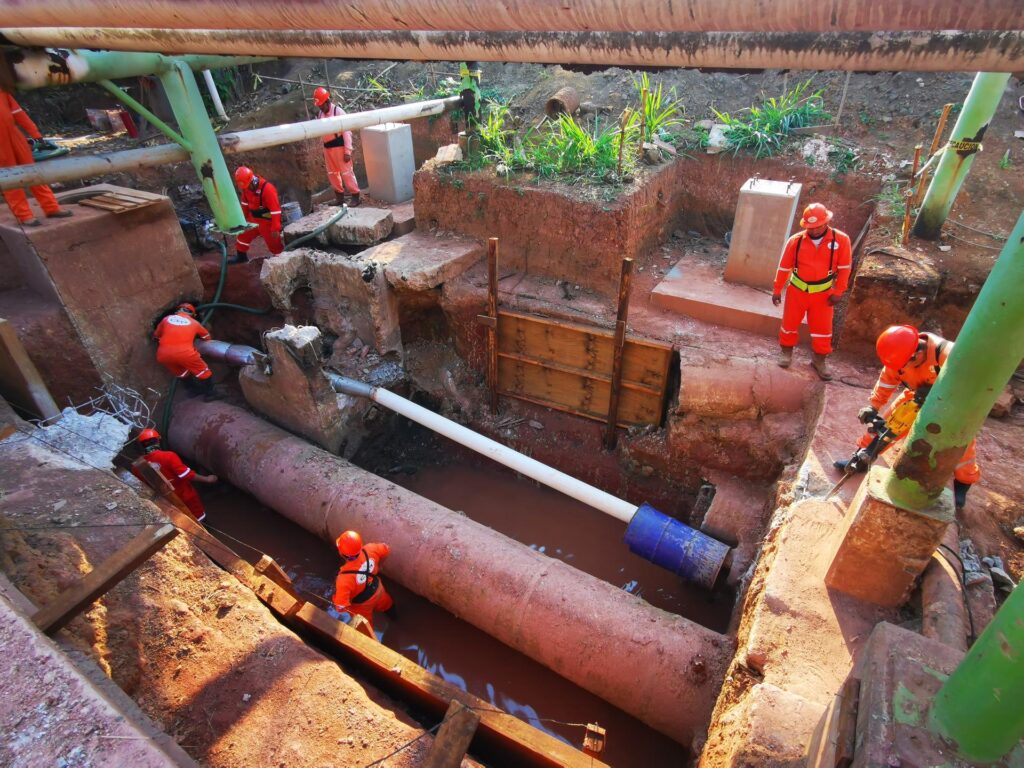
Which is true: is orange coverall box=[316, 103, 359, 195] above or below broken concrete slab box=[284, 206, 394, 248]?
above

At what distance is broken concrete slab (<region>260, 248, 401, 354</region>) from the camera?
6594 millimetres

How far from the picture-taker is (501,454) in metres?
5.83

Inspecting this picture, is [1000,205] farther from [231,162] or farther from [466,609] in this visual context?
[231,162]

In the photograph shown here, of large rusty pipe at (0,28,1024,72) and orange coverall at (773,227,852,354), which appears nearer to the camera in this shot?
large rusty pipe at (0,28,1024,72)

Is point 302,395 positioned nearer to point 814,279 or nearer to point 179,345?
point 179,345

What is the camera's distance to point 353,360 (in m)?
6.86

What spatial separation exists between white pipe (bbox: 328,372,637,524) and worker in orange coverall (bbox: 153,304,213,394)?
63.1 inches

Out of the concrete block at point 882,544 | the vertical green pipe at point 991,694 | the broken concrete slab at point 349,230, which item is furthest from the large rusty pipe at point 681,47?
the broken concrete slab at point 349,230

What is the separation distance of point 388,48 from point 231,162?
965cm

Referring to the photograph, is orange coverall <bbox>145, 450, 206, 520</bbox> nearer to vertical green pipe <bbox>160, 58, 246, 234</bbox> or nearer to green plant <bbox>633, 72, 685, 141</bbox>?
vertical green pipe <bbox>160, 58, 246, 234</bbox>

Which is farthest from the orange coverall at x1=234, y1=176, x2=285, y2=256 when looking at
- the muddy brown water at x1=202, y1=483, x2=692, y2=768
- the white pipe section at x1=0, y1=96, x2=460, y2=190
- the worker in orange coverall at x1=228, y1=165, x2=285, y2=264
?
the muddy brown water at x1=202, y1=483, x2=692, y2=768

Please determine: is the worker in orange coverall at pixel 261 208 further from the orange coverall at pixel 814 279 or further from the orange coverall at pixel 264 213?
the orange coverall at pixel 814 279

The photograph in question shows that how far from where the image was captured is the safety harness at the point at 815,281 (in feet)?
15.7

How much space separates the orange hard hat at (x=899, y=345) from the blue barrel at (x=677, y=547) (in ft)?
6.63
